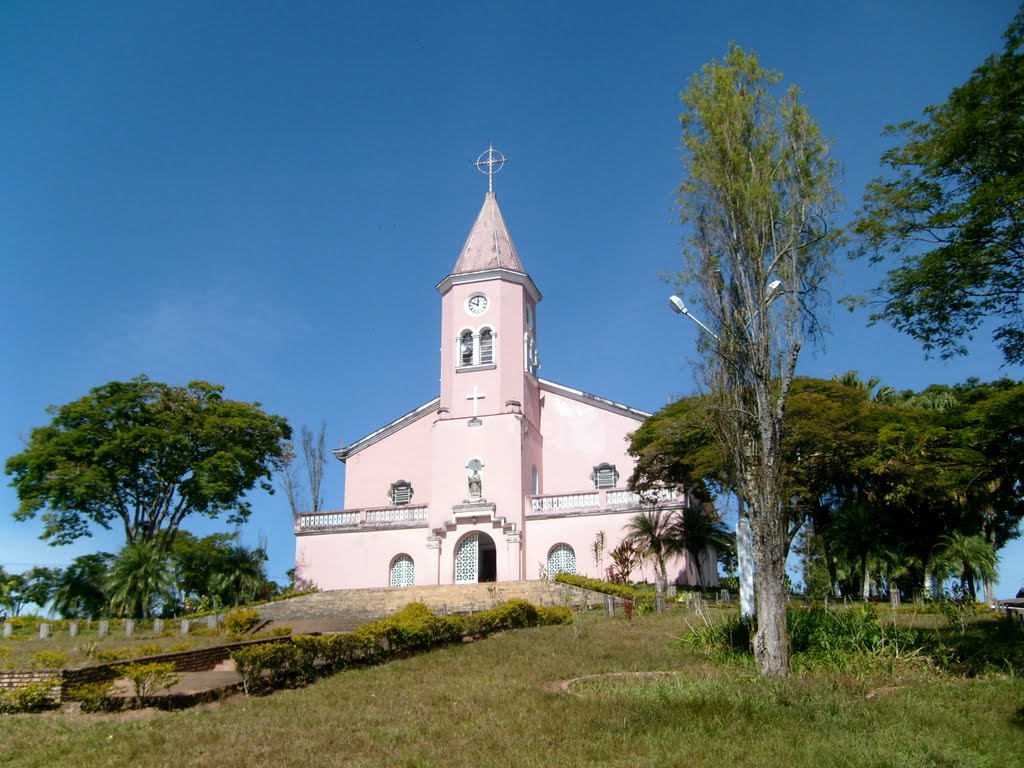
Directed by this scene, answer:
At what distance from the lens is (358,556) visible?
33625mm

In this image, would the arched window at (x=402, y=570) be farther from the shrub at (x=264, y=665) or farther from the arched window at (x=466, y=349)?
the shrub at (x=264, y=665)

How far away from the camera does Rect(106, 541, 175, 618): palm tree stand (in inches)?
1099

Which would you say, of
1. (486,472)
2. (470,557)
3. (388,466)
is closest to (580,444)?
(486,472)

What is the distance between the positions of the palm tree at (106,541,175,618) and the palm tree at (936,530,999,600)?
24.0 meters

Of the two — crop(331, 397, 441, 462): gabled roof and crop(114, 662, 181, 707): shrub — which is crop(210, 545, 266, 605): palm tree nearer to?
crop(331, 397, 441, 462): gabled roof

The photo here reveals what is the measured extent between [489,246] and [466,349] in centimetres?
Answer: 439

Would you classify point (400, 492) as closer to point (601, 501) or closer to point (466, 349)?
point (466, 349)

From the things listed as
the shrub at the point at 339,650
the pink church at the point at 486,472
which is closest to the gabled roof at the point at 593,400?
the pink church at the point at 486,472

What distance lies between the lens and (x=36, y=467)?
30.8 metres

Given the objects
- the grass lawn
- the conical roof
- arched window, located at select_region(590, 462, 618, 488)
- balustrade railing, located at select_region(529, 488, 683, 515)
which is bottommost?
the grass lawn

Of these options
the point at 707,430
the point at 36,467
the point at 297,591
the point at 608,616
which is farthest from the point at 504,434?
the point at 707,430

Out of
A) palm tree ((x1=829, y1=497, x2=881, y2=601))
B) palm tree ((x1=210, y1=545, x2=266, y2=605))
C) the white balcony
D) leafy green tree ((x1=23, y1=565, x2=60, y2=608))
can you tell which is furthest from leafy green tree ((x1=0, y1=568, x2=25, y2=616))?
palm tree ((x1=829, y1=497, x2=881, y2=601))

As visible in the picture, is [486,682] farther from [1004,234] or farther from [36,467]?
[36,467]

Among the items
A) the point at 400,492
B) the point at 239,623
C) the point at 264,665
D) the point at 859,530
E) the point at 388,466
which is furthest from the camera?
the point at 388,466
